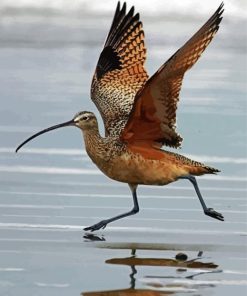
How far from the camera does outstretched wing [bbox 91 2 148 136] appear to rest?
41.0ft

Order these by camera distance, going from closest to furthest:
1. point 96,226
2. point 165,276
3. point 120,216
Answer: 1. point 165,276
2. point 96,226
3. point 120,216

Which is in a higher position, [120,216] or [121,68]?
[121,68]

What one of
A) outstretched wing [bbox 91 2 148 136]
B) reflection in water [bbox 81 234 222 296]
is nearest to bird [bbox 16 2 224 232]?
outstretched wing [bbox 91 2 148 136]

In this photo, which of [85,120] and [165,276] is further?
[85,120]

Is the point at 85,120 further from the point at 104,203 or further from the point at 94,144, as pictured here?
the point at 104,203

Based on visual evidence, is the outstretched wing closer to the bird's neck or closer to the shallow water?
the shallow water

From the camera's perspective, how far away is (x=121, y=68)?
12984mm

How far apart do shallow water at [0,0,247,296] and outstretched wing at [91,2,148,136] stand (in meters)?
0.58

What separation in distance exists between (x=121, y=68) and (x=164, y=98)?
1.93 metres

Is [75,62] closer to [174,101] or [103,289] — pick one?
[174,101]

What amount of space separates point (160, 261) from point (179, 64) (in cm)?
147

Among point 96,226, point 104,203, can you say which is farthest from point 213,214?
point 104,203

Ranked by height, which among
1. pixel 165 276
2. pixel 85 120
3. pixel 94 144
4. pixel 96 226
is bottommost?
pixel 165 276

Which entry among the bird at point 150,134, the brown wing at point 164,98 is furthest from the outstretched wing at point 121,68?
the brown wing at point 164,98
